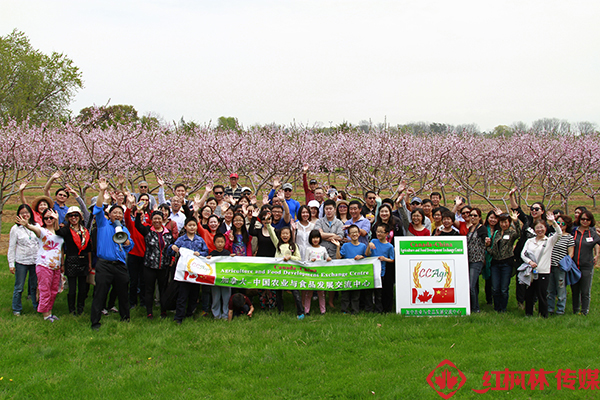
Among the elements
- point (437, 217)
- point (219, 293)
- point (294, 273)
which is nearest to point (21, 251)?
point (219, 293)

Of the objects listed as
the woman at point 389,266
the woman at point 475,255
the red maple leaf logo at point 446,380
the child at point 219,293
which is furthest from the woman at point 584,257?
the child at point 219,293

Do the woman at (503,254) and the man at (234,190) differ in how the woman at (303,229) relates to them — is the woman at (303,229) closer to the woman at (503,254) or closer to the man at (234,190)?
the man at (234,190)

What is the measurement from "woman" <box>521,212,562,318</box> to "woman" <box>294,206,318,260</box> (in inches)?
144

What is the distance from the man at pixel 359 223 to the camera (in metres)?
7.68

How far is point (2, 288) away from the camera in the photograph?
8.73 m

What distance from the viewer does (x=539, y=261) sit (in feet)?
22.8

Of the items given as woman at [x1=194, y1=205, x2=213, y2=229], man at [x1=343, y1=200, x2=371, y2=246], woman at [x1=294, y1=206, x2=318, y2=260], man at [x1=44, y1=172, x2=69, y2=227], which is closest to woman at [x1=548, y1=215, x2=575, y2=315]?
man at [x1=343, y1=200, x2=371, y2=246]

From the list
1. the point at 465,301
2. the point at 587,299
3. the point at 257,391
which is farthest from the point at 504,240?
the point at 257,391

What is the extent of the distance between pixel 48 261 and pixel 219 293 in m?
2.79

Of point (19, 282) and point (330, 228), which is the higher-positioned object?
point (330, 228)

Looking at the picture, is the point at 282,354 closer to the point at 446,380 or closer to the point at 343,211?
the point at 446,380

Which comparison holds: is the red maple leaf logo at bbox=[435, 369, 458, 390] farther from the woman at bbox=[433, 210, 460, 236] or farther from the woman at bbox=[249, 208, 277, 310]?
the woman at bbox=[249, 208, 277, 310]

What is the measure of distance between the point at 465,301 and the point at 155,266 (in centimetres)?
526

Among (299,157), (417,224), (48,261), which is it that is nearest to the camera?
(48,261)
